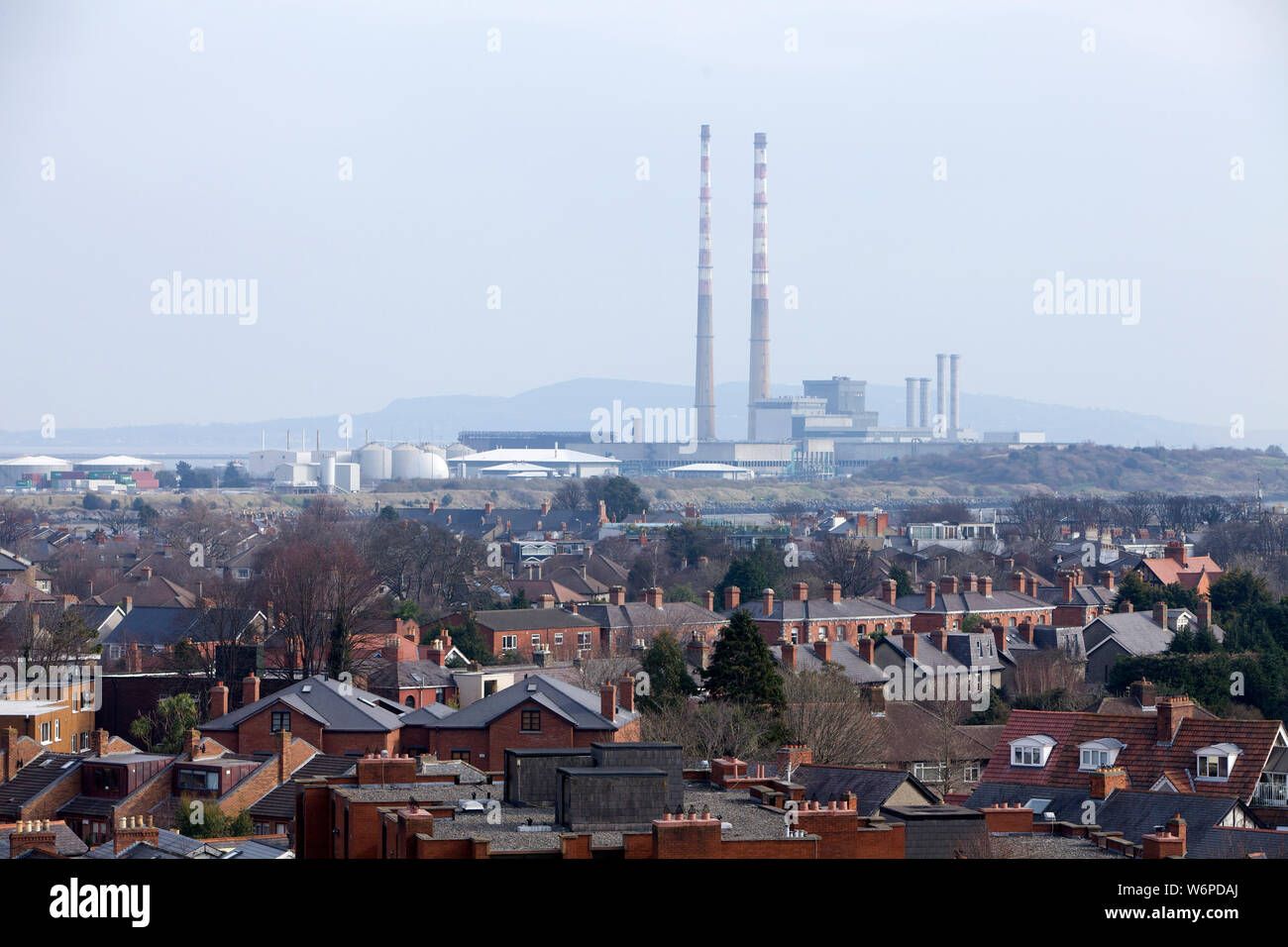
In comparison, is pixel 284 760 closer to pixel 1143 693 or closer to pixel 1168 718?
pixel 1168 718

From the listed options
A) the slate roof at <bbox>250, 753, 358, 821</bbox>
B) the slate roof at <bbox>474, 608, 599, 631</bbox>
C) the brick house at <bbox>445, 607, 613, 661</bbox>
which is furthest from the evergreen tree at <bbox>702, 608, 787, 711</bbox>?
the slate roof at <bbox>474, 608, 599, 631</bbox>

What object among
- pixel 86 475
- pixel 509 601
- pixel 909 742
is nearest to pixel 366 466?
pixel 86 475

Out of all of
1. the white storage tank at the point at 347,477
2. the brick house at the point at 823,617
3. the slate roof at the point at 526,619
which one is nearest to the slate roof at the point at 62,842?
the slate roof at the point at 526,619

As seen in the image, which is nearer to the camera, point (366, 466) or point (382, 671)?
point (382, 671)

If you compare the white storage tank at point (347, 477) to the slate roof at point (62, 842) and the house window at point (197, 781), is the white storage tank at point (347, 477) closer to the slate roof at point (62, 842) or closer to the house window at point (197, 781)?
the house window at point (197, 781)

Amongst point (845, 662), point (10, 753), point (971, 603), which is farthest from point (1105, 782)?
point (971, 603)

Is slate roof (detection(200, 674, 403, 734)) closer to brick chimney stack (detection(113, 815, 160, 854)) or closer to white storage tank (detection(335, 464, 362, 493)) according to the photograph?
brick chimney stack (detection(113, 815, 160, 854))

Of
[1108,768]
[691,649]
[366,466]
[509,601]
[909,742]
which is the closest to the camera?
[1108,768]
